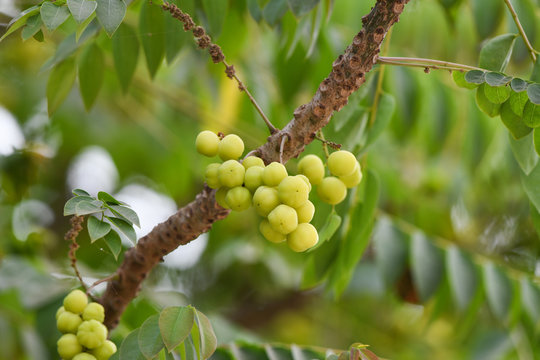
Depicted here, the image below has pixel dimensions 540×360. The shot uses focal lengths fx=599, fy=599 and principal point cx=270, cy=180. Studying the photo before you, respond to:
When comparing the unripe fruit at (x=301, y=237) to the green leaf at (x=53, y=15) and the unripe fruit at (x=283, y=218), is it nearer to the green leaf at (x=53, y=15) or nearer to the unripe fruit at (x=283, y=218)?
the unripe fruit at (x=283, y=218)

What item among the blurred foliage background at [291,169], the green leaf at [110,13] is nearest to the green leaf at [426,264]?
the blurred foliage background at [291,169]

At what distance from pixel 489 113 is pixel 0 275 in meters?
1.00

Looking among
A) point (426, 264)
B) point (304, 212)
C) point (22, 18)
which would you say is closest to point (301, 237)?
point (304, 212)

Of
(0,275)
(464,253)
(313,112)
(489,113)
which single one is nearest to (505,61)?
(489,113)

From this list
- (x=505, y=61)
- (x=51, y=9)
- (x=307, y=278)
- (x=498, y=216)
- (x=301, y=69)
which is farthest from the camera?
(x=498, y=216)

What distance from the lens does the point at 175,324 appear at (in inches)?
22.2

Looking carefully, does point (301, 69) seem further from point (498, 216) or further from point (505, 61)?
point (498, 216)

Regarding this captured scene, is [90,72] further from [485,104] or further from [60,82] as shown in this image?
[485,104]

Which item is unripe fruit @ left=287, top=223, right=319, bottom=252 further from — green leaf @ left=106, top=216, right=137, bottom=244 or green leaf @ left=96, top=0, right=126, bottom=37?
green leaf @ left=96, top=0, right=126, bottom=37

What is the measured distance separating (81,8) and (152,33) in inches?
10.1

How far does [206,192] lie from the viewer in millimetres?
645

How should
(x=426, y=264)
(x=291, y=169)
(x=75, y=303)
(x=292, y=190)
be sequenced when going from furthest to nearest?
(x=426, y=264) < (x=291, y=169) < (x=75, y=303) < (x=292, y=190)

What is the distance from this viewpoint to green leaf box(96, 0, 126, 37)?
0.56m

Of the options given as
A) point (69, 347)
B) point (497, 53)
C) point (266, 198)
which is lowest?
point (69, 347)
